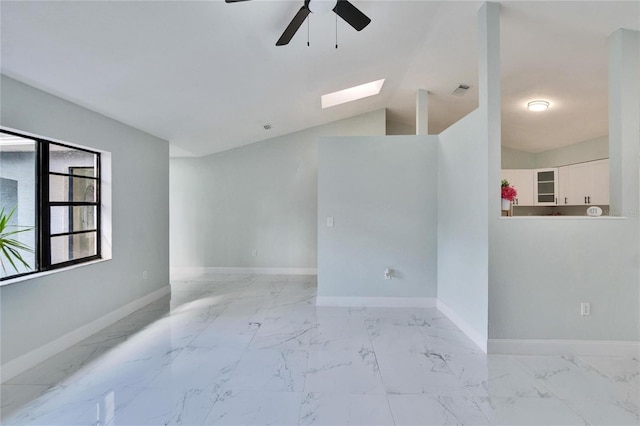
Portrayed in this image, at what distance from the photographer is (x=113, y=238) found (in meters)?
3.49

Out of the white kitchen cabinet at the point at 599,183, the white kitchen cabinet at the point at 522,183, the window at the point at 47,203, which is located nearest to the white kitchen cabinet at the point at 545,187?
the white kitchen cabinet at the point at 522,183

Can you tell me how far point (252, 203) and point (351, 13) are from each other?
14.4 feet

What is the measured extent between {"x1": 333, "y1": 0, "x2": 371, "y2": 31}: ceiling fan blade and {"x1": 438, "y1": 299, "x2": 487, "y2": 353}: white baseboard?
9.77 ft

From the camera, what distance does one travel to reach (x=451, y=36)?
3193 mm

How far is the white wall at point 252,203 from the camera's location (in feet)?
19.4

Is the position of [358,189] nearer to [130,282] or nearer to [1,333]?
[130,282]

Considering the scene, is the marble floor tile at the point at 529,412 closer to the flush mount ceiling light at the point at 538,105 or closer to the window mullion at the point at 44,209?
the window mullion at the point at 44,209

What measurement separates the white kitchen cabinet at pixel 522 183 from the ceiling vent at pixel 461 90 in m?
2.43

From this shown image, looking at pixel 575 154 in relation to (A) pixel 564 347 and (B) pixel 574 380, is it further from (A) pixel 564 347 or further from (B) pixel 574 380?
(B) pixel 574 380

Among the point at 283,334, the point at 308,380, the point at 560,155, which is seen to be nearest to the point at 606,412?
the point at 308,380

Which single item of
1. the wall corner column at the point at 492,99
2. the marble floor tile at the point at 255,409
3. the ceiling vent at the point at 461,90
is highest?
the ceiling vent at the point at 461,90

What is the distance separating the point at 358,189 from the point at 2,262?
3659 millimetres

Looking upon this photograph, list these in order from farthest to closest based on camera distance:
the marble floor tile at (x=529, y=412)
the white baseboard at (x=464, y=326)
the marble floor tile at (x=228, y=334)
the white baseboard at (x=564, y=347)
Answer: the marble floor tile at (x=228, y=334)
the white baseboard at (x=464, y=326)
the white baseboard at (x=564, y=347)
the marble floor tile at (x=529, y=412)

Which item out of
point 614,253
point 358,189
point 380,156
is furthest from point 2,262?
point 614,253
